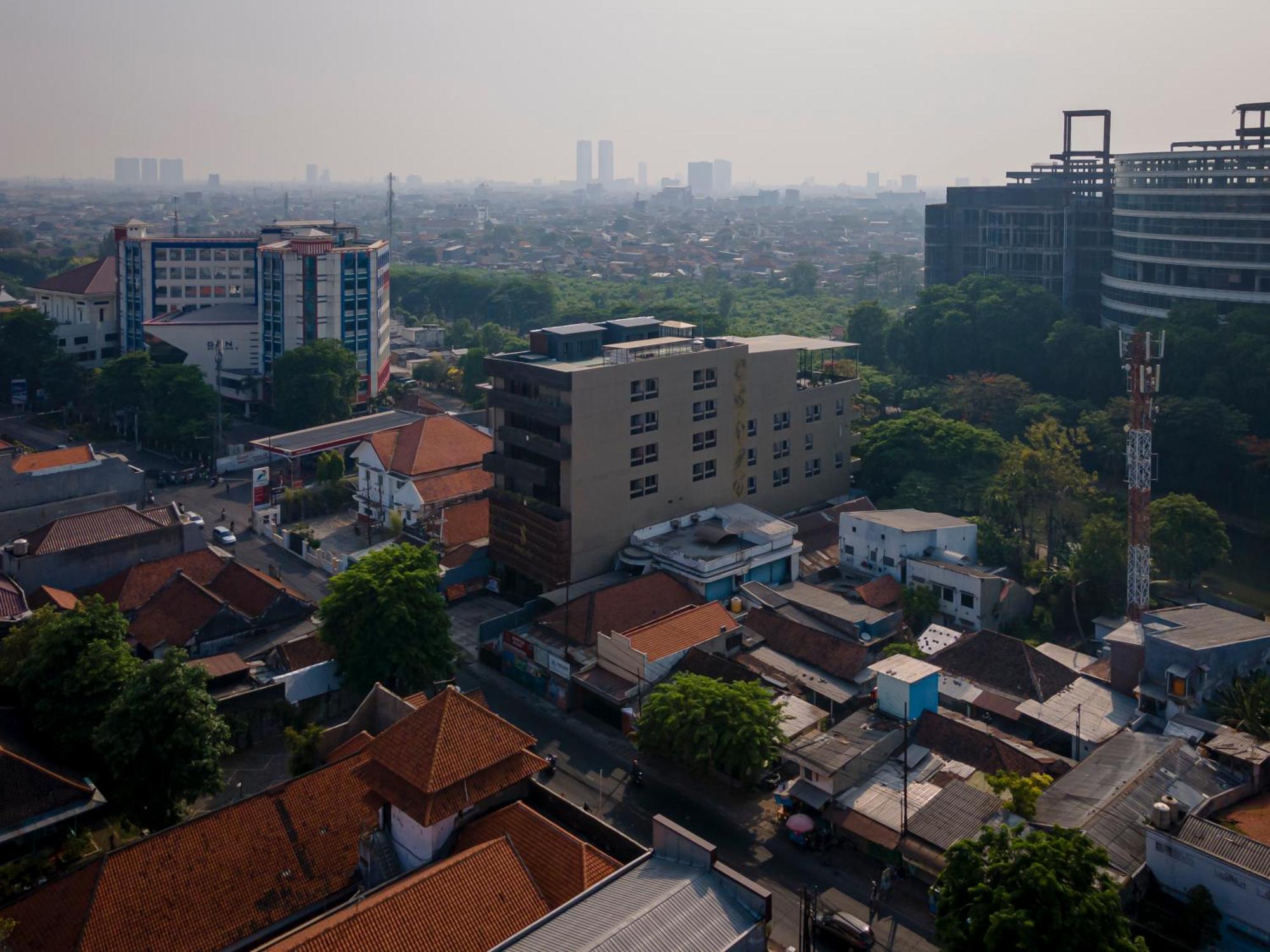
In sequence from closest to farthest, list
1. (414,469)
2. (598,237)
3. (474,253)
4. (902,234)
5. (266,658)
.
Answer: (266,658), (414,469), (474,253), (598,237), (902,234)

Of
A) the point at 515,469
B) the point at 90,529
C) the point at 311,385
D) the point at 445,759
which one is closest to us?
the point at 445,759

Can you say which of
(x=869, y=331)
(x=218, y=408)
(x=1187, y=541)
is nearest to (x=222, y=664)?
(x=218, y=408)

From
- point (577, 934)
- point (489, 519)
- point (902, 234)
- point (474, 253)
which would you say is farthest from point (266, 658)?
point (902, 234)

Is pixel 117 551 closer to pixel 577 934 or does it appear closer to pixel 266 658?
pixel 266 658

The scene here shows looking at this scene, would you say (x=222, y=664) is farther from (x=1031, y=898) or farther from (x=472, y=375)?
(x=472, y=375)

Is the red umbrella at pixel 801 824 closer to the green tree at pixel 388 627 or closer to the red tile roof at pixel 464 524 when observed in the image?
the green tree at pixel 388 627

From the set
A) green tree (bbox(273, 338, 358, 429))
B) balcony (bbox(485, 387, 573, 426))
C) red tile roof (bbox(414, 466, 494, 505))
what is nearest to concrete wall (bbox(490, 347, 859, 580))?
balcony (bbox(485, 387, 573, 426))

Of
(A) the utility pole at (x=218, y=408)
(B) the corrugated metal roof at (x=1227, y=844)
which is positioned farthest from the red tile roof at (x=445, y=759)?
(A) the utility pole at (x=218, y=408)
